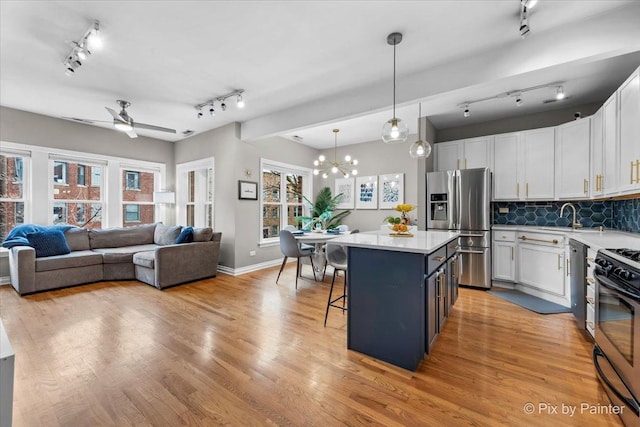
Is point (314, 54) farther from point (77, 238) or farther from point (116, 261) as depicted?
point (77, 238)

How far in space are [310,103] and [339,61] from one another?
3.57 feet

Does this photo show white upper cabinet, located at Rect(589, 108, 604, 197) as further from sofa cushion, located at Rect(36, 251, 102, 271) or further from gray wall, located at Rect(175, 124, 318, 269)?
sofa cushion, located at Rect(36, 251, 102, 271)

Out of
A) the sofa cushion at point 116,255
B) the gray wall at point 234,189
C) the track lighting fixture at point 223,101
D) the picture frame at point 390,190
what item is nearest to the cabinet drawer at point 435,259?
the track lighting fixture at point 223,101

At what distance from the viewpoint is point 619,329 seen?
1.66 metres

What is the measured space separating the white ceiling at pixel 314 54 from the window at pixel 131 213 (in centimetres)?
210

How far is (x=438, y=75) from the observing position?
111 inches

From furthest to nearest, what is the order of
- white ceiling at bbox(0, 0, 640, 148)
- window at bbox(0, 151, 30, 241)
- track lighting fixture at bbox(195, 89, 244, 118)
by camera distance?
window at bbox(0, 151, 30, 241), track lighting fixture at bbox(195, 89, 244, 118), white ceiling at bbox(0, 0, 640, 148)

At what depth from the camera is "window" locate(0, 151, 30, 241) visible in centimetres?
418

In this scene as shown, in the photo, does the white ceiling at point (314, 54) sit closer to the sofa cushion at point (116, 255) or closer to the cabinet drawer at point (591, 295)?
the cabinet drawer at point (591, 295)

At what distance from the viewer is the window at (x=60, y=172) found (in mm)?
4586

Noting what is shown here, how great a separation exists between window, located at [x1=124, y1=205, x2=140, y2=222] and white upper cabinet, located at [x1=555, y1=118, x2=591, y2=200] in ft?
24.2

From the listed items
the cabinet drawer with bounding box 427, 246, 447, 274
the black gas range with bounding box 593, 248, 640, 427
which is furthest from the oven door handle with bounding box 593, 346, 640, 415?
the cabinet drawer with bounding box 427, 246, 447, 274

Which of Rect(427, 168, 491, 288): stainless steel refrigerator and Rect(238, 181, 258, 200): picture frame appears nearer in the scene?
Rect(427, 168, 491, 288): stainless steel refrigerator

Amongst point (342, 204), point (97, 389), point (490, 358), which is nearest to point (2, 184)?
point (97, 389)
